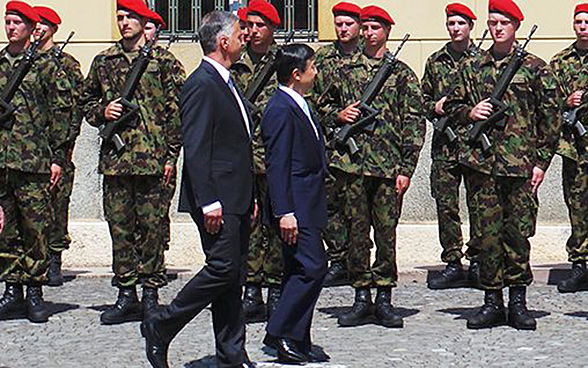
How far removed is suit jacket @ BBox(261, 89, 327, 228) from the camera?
8875mm

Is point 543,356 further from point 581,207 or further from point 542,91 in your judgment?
point 581,207

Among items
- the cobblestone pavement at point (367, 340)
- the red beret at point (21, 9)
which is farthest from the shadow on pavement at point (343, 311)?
the red beret at point (21, 9)

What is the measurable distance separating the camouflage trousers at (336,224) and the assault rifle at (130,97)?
1882mm

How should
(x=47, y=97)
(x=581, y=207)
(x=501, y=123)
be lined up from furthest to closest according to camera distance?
(x=581, y=207)
(x=47, y=97)
(x=501, y=123)

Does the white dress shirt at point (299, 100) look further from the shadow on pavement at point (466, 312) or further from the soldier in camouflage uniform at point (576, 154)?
the soldier in camouflage uniform at point (576, 154)

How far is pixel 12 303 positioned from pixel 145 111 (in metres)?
1.54

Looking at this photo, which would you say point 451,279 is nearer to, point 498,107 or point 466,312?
point 466,312

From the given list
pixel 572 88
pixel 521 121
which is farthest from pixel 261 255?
pixel 572 88

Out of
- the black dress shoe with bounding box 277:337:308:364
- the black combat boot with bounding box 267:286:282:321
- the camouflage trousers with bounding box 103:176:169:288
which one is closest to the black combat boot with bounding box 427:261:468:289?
the black combat boot with bounding box 267:286:282:321

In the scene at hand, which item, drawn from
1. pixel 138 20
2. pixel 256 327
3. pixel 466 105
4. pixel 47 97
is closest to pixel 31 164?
pixel 47 97

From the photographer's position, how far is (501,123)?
989 centimetres

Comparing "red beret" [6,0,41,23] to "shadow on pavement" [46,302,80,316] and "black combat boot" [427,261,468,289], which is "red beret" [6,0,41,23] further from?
"black combat boot" [427,261,468,289]

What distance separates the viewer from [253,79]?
10.4 metres

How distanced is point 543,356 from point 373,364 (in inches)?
39.3
